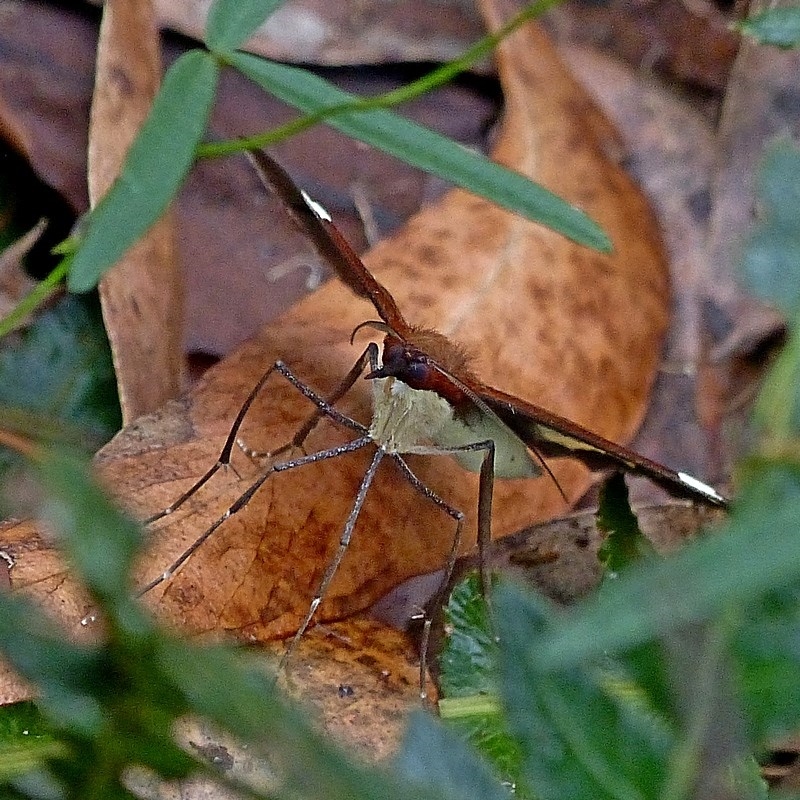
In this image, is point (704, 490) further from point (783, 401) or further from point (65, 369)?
point (65, 369)

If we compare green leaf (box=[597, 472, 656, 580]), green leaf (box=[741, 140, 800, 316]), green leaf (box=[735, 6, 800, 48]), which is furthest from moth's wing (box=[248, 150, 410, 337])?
green leaf (box=[741, 140, 800, 316])

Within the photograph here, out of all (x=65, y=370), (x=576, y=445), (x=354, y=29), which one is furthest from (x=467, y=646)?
(x=354, y=29)

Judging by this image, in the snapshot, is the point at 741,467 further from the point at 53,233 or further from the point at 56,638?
the point at 53,233

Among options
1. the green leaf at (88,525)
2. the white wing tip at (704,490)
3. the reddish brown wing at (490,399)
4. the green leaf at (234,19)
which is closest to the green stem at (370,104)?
the green leaf at (234,19)

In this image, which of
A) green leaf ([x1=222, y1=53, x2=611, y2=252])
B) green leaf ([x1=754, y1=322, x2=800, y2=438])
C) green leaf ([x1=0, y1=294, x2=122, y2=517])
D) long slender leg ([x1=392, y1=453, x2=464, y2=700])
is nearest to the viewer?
green leaf ([x1=754, y1=322, x2=800, y2=438])

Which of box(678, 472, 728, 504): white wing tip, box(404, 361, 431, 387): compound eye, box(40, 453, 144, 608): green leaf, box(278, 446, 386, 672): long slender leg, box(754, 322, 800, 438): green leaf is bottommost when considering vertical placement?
box(278, 446, 386, 672): long slender leg

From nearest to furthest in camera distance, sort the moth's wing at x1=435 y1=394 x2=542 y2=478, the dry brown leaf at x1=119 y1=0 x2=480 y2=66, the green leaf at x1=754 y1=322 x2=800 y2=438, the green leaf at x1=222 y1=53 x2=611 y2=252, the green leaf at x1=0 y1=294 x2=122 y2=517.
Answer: the green leaf at x1=754 y1=322 x2=800 y2=438
the green leaf at x1=222 y1=53 x2=611 y2=252
the moth's wing at x1=435 y1=394 x2=542 y2=478
the green leaf at x1=0 y1=294 x2=122 y2=517
the dry brown leaf at x1=119 y1=0 x2=480 y2=66

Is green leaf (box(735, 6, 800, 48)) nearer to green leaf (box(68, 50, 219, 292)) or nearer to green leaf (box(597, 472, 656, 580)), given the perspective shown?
green leaf (box(597, 472, 656, 580))
